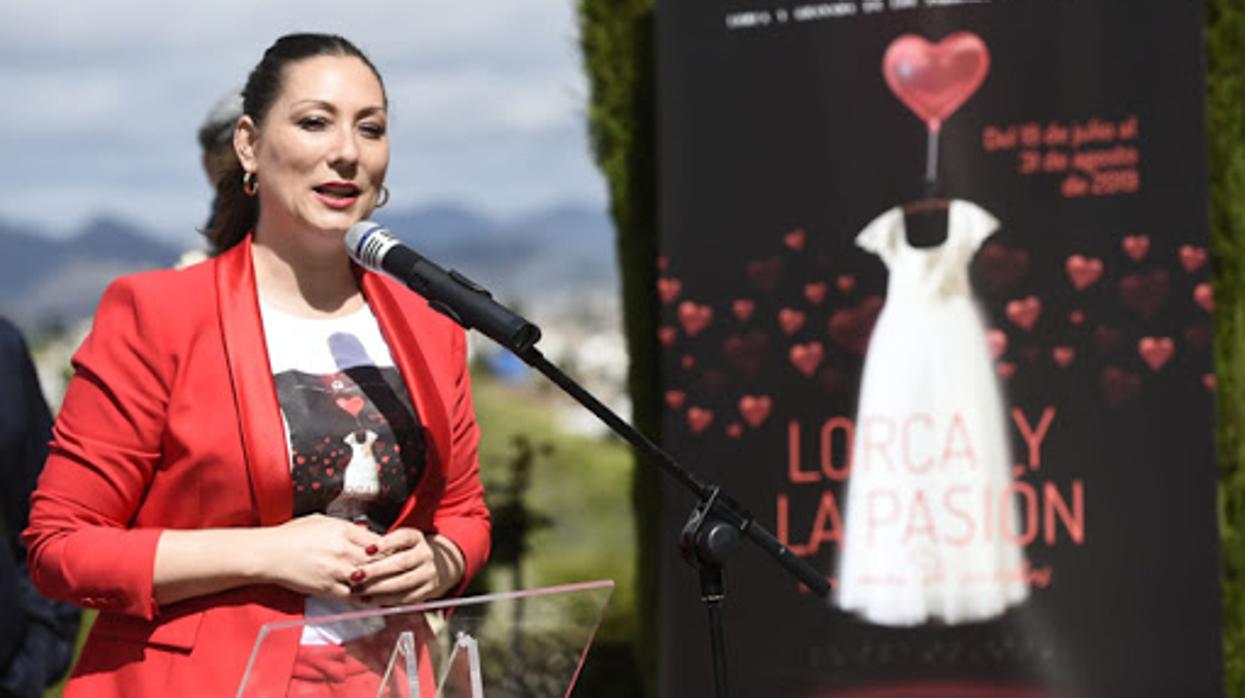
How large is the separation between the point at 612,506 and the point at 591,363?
0.59 meters

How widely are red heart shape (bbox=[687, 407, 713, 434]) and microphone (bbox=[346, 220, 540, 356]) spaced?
9.23ft

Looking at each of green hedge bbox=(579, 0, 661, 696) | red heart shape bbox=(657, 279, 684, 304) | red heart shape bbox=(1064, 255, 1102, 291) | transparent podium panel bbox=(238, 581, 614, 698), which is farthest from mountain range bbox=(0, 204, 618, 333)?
transparent podium panel bbox=(238, 581, 614, 698)

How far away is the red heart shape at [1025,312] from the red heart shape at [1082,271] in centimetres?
11

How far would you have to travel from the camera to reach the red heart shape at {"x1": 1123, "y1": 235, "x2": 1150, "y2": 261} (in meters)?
4.48

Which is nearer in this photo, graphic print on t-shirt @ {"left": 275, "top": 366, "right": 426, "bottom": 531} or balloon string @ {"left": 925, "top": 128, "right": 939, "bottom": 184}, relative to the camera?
graphic print on t-shirt @ {"left": 275, "top": 366, "right": 426, "bottom": 531}

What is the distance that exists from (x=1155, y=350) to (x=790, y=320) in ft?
3.05

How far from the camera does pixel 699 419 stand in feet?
15.5

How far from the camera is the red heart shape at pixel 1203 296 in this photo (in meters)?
4.47

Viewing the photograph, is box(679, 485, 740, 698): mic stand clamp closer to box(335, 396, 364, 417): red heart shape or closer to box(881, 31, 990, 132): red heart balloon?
box(335, 396, 364, 417): red heart shape

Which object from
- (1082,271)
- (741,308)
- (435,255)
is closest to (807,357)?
(741,308)

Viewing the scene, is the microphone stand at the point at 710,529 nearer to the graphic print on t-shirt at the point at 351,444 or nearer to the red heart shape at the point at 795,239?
the graphic print on t-shirt at the point at 351,444

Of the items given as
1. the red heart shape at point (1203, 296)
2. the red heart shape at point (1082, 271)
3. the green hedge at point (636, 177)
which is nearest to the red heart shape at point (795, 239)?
the green hedge at point (636, 177)

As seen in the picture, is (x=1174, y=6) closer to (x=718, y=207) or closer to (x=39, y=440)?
(x=718, y=207)

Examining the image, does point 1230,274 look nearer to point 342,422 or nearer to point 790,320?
point 790,320
